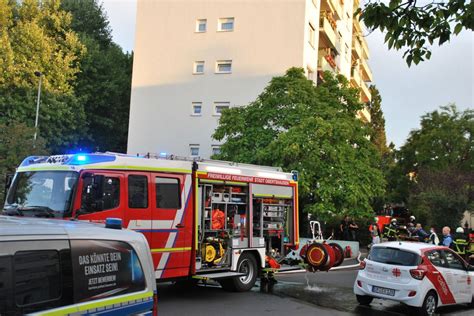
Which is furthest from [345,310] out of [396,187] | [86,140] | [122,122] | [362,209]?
[396,187]

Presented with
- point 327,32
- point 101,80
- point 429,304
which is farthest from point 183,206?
point 101,80

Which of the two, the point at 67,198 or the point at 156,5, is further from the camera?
the point at 156,5

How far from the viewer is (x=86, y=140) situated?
37469 mm

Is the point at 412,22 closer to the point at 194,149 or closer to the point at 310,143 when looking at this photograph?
the point at 310,143

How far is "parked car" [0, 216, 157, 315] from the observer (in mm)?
3436

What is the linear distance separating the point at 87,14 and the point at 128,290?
128ft

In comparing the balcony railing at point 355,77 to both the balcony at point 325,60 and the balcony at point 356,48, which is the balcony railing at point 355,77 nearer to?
the balcony at point 356,48

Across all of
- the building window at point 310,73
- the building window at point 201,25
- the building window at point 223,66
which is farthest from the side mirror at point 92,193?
the building window at point 201,25

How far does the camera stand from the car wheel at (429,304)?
10398mm

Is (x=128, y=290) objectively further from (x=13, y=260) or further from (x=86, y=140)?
(x=86, y=140)

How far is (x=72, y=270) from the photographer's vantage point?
381cm

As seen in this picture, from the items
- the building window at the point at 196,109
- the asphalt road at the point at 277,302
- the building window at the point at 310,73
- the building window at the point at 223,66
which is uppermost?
the building window at the point at 223,66

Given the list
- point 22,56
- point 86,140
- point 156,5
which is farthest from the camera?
point 86,140

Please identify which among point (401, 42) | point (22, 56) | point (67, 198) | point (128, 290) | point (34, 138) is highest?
point (22, 56)
